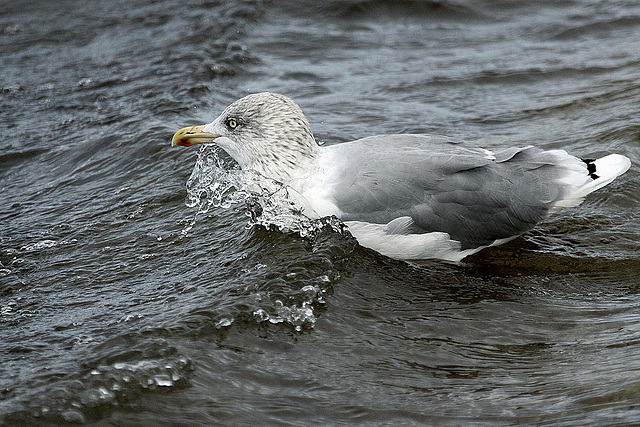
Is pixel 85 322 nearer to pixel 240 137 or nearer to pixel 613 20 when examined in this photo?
pixel 240 137

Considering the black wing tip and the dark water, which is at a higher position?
the black wing tip

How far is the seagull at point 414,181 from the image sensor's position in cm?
480

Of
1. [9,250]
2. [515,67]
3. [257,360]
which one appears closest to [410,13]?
[515,67]

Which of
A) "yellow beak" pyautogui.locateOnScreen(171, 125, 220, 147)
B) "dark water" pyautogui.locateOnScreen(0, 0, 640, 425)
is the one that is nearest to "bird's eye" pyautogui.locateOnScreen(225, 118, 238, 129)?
"yellow beak" pyautogui.locateOnScreen(171, 125, 220, 147)

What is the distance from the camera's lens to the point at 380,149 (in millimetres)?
4953

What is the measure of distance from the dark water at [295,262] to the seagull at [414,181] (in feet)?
0.86

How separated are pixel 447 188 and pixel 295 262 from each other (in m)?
1.06

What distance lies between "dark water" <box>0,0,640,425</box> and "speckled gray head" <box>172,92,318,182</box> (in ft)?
1.62

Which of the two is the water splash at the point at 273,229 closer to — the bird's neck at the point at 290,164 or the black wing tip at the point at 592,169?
the bird's neck at the point at 290,164

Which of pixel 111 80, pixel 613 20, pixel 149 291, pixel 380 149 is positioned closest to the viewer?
pixel 149 291

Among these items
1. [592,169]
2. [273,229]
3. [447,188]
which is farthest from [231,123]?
[592,169]

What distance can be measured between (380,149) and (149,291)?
1.69 meters

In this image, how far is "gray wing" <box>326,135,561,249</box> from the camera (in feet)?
15.7

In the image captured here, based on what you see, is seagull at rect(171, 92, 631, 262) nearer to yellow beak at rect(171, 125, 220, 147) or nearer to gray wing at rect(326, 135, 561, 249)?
gray wing at rect(326, 135, 561, 249)
